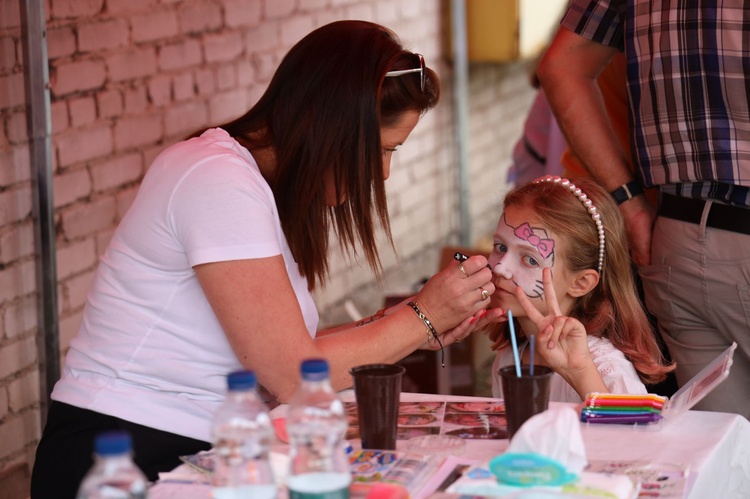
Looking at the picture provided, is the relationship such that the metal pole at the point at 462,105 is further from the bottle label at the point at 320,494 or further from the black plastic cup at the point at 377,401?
the bottle label at the point at 320,494

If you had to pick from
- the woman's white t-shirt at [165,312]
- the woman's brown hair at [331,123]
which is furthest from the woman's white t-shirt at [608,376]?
the woman's white t-shirt at [165,312]

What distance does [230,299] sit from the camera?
1.78 metres

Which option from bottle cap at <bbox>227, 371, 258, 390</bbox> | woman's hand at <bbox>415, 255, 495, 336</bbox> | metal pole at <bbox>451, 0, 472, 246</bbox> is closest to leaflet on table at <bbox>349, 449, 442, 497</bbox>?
bottle cap at <bbox>227, 371, 258, 390</bbox>

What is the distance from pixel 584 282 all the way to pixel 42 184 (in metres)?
1.41

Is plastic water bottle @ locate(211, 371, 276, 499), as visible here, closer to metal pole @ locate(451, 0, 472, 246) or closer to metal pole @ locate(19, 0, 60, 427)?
metal pole @ locate(19, 0, 60, 427)

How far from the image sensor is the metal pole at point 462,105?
5.23 meters

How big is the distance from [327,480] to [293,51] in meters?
0.96

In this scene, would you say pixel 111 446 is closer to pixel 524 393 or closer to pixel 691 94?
pixel 524 393

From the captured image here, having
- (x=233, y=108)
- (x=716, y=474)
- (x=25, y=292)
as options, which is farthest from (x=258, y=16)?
(x=716, y=474)

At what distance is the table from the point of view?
1.55 meters

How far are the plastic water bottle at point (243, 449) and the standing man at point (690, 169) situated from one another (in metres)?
1.33

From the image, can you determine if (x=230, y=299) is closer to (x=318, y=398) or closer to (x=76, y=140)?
(x=318, y=398)

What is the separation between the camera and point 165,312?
1881mm

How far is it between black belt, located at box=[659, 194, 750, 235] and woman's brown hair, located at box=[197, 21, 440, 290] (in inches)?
25.9
